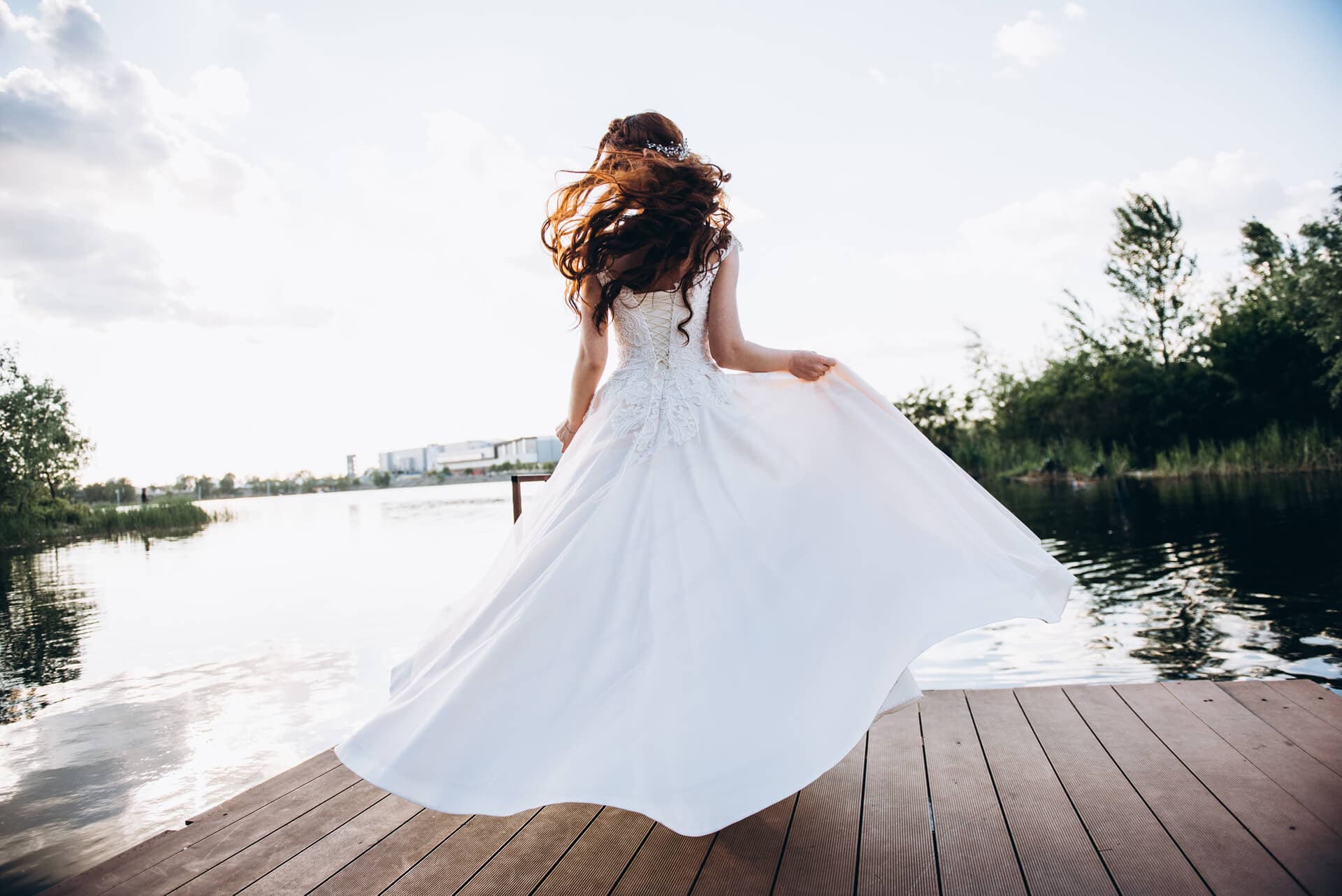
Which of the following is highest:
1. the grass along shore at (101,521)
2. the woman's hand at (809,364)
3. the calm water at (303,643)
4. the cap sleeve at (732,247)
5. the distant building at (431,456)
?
the distant building at (431,456)

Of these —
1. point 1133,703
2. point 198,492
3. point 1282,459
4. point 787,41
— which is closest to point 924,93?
point 787,41

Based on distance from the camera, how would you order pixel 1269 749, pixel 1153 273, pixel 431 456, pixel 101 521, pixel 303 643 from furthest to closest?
pixel 431 456, pixel 1153 273, pixel 101 521, pixel 303 643, pixel 1269 749

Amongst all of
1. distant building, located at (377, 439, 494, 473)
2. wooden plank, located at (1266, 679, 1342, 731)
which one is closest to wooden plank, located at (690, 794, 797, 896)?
wooden plank, located at (1266, 679, 1342, 731)

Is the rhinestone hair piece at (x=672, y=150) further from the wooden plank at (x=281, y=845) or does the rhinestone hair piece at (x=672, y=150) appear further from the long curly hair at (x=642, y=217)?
the wooden plank at (x=281, y=845)

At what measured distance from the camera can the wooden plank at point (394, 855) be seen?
5.05 feet

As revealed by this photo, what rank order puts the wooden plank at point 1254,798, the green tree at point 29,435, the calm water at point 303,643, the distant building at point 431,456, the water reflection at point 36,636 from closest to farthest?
the wooden plank at point 1254,798 < the calm water at point 303,643 < the water reflection at point 36,636 < the green tree at point 29,435 < the distant building at point 431,456

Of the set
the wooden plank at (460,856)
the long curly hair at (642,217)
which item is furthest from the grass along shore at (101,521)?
the long curly hair at (642,217)

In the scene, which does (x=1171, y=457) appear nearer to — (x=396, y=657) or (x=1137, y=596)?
(x=1137, y=596)

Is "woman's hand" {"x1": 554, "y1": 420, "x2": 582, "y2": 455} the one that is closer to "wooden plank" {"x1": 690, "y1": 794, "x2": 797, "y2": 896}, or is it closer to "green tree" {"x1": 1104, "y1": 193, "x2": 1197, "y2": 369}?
"wooden plank" {"x1": 690, "y1": 794, "x2": 797, "y2": 896}

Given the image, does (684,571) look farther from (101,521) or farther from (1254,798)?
(101,521)

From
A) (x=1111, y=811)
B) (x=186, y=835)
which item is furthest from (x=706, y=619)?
(x=186, y=835)

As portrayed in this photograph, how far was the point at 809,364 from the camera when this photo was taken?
6.08 feet

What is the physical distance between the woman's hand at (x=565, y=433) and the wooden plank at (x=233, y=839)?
1122 millimetres

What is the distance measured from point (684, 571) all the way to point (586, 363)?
732 millimetres
